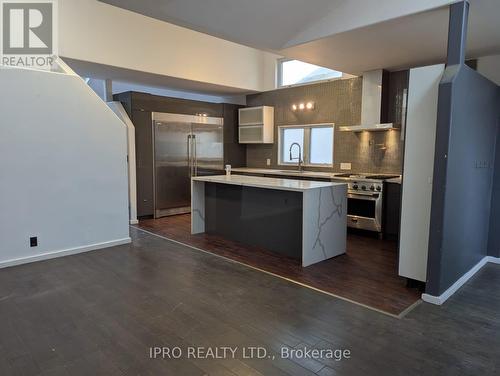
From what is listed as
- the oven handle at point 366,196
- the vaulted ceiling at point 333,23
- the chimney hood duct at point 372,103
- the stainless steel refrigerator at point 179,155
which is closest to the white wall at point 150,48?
the stainless steel refrigerator at point 179,155

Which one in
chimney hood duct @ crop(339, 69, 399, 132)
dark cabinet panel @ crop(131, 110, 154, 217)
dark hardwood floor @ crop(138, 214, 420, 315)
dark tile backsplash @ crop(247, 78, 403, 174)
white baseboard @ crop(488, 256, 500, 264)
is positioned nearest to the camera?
dark hardwood floor @ crop(138, 214, 420, 315)

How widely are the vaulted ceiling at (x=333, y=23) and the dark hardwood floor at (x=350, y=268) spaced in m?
2.45

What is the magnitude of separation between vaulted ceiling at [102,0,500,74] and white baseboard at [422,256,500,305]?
238cm

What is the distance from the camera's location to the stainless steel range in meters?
4.92

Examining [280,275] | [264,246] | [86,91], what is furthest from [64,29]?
[280,275]

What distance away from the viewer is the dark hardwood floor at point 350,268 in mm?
2977

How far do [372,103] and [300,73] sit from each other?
6.43ft

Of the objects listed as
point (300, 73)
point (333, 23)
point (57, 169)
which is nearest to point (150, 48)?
point (57, 169)

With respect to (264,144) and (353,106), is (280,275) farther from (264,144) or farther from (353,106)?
(264,144)

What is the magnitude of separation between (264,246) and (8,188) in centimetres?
296

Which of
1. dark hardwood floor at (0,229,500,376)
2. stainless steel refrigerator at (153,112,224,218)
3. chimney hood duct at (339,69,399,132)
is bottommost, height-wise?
dark hardwood floor at (0,229,500,376)

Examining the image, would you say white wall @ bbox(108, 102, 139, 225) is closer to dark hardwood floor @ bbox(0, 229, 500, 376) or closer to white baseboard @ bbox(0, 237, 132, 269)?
white baseboard @ bbox(0, 237, 132, 269)

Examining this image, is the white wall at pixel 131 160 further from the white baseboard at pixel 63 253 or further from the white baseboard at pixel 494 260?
the white baseboard at pixel 494 260

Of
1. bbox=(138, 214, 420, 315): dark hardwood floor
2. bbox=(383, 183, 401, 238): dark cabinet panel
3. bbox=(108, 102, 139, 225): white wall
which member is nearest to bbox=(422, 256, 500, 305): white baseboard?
bbox=(138, 214, 420, 315): dark hardwood floor
